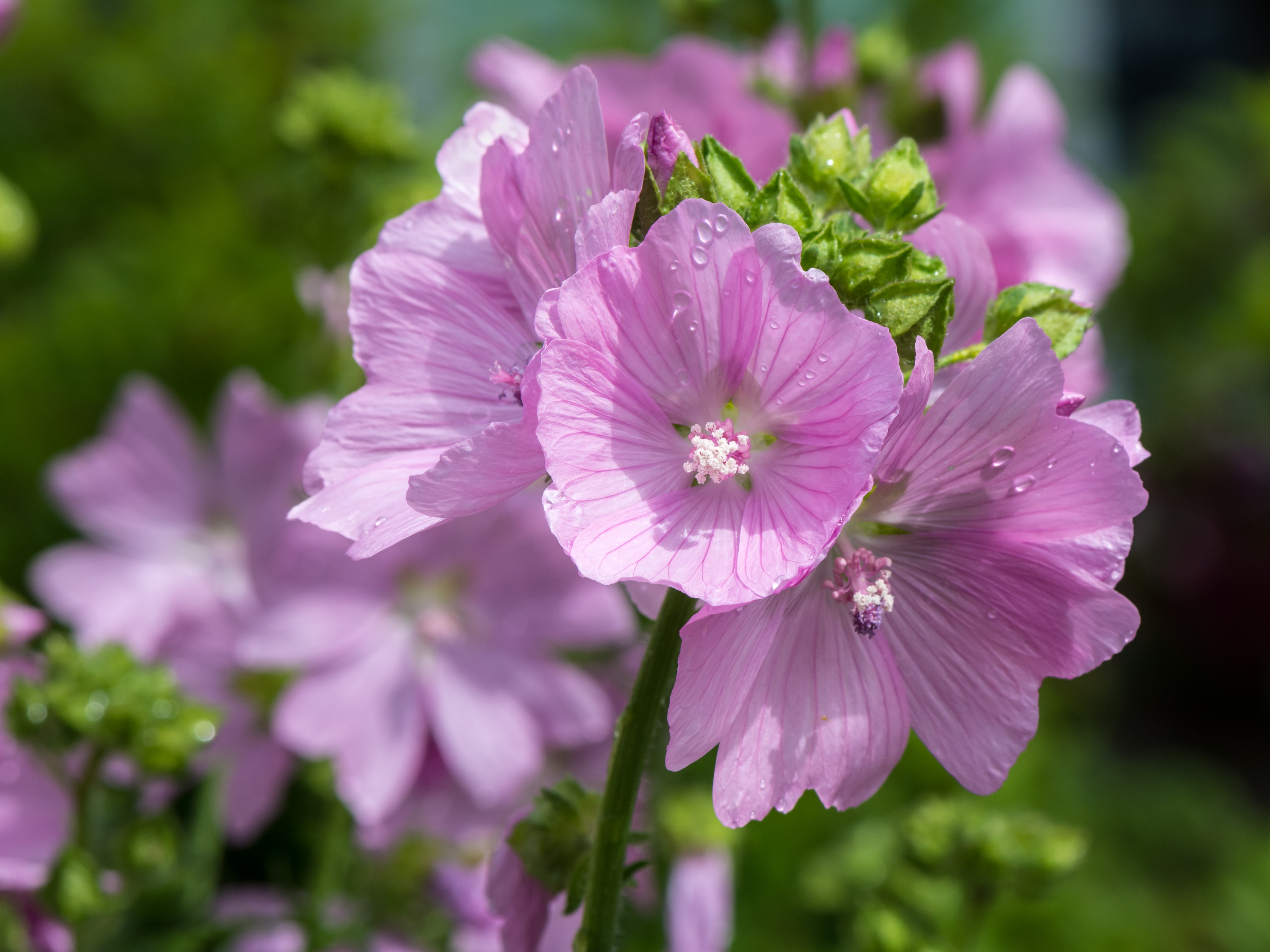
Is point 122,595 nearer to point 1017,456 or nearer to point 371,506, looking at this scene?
point 371,506

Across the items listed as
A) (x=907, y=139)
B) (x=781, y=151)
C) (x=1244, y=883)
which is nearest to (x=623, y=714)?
(x=907, y=139)

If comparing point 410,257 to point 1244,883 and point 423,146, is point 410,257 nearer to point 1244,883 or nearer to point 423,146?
point 423,146

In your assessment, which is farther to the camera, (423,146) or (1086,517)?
(423,146)

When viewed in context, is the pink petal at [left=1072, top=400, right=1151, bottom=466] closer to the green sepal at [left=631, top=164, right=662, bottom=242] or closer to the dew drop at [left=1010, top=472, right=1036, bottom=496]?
the dew drop at [left=1010, top=472, right=1036, bottom=496]

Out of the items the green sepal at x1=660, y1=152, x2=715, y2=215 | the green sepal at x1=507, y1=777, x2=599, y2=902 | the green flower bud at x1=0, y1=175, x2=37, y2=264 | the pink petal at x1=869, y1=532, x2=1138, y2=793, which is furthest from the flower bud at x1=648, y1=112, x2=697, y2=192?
the green flower bud at x1=0, y1=175, x2=37, y2=264

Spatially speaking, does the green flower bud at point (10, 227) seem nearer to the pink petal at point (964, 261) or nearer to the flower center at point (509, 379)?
the flower center at point (509, 379)

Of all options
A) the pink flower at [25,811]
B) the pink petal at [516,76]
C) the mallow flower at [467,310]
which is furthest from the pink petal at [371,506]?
the pink petal at [516,76]
